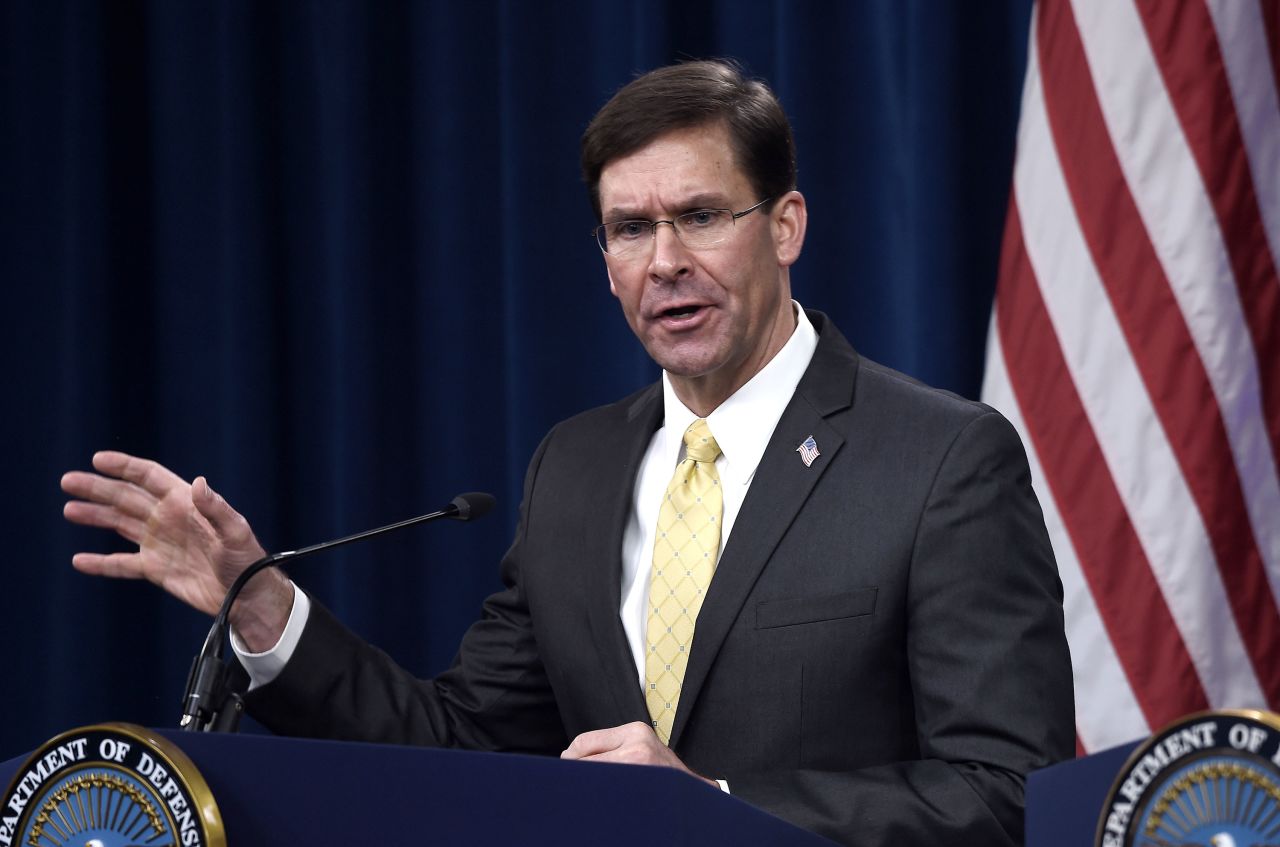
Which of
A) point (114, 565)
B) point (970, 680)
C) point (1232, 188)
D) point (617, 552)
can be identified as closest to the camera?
point (970, 680)

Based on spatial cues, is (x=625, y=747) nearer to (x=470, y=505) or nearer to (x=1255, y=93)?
(x=470, y=505)

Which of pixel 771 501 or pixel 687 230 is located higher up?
pixel 687 230

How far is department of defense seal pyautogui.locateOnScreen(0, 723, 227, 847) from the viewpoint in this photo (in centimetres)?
111

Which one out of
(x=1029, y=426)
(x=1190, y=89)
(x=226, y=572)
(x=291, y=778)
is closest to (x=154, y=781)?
(x=291, y=778)

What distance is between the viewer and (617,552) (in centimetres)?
198

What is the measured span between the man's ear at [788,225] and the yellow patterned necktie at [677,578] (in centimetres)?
31

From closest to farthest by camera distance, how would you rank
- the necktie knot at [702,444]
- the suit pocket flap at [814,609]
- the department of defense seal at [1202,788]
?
the department of defense seal at [1202,788]
the suit pocket flap at [814,609]
the necktie knot at [702,444]

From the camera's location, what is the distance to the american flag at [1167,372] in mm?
2621

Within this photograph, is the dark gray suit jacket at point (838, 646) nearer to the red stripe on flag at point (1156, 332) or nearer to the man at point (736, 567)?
the man at point (736, 567)

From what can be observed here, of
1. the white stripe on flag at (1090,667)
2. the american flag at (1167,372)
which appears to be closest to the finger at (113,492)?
the white stripe on flag at (1090,667)

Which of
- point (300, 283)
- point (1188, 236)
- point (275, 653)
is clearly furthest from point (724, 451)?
point (300, 283)

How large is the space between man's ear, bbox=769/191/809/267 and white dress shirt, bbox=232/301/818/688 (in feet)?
0.24

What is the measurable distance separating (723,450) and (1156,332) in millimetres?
1053

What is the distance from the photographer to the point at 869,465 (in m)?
1.86
